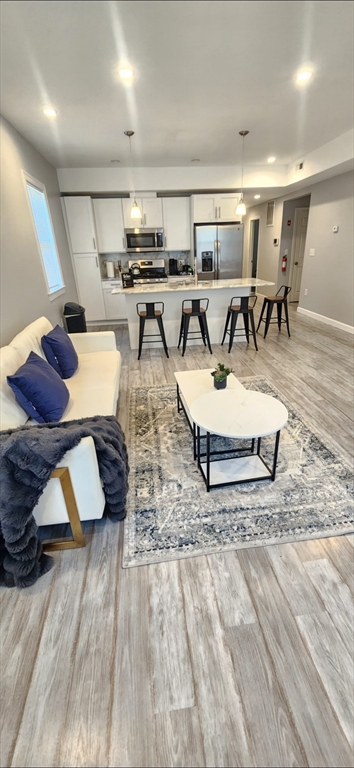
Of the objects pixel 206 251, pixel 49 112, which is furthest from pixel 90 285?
pixel 49 112

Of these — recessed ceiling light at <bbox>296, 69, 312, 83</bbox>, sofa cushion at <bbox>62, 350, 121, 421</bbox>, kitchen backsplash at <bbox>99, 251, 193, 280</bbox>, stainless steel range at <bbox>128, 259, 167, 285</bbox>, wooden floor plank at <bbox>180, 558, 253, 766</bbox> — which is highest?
recessed ceiling light at <bbox>296, 69, 312, 83</bbox>

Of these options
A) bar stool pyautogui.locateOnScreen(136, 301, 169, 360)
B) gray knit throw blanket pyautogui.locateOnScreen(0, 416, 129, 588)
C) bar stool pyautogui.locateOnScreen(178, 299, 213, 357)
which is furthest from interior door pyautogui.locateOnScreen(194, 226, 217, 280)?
gray knit throw blanket pyautogui.locateOnScreen(0, 416, 129, 588)

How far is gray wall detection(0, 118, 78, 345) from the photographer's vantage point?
9.80 ft

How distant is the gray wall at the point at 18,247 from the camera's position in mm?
2988

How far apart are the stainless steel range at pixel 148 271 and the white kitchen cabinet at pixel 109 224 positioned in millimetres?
414

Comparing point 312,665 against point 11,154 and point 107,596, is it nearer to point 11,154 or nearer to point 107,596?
point 107,596

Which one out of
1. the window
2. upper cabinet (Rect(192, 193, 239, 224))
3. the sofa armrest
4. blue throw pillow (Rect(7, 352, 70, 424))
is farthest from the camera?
upper cabinet (Rect(192, 193, 239, 224))

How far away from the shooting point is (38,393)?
1985mm

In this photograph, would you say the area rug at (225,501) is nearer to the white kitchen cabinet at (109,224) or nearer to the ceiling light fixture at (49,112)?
the ceiling light fixture at (49,112)

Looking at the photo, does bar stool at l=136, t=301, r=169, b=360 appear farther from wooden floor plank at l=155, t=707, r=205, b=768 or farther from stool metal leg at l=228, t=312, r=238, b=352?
wooden floor plank at l=155, t=707, r=205, b=768

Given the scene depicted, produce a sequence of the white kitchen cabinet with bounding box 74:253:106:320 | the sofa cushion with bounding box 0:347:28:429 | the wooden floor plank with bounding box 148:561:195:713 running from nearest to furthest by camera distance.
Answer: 1. the wooden floor plank with bounding box 148:561:195:713
2. the sofa cushion with bounding box 0:347:28:429
3. the white kitchen cabinet with bounding box 74:253:106:320

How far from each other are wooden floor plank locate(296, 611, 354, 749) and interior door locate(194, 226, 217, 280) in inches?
221

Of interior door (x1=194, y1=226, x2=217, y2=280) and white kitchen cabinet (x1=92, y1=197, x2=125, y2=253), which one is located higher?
white kitchen cabinet (x1=92, y1=197, x2=125, y2=253)

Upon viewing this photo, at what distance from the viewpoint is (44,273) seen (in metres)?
4.13
